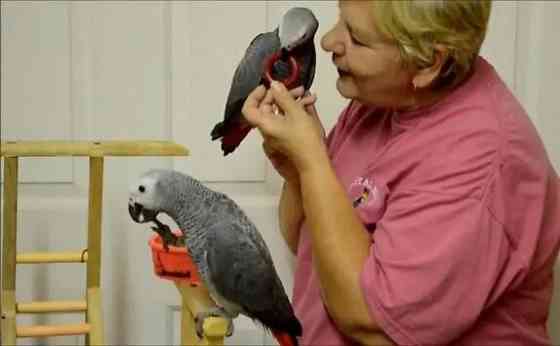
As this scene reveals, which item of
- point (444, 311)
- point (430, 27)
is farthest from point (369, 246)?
point (430, 27)

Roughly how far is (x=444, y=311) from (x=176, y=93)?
0.61 m

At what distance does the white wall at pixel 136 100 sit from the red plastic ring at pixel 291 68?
0.36 m

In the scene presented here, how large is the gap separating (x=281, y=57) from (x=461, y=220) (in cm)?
27

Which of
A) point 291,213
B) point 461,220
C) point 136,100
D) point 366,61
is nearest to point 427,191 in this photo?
point 461,220

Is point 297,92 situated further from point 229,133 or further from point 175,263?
point 175,263

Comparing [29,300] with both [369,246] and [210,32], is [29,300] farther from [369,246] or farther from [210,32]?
[369,246]

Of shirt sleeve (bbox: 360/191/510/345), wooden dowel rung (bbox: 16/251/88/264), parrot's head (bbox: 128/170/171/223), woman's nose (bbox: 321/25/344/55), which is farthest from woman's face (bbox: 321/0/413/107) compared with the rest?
wooden dowel rung (bbox: 16/251/88/264)

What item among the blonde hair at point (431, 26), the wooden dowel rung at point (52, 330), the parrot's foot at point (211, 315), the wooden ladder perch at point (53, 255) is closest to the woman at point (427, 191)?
the blonde hair at point (431, 26)

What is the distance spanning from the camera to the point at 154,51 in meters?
1.18

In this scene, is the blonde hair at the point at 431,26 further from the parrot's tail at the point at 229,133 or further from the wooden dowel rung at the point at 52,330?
the wooden dowel rung at the point at 52,330

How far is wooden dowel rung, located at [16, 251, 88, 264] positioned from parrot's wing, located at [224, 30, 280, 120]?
→ 397 millimetres

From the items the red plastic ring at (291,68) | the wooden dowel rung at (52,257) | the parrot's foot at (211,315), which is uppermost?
the red plastic ring at (291,68)

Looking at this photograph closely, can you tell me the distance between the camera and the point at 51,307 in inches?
42.9

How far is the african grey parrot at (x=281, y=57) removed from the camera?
2.67 feet
